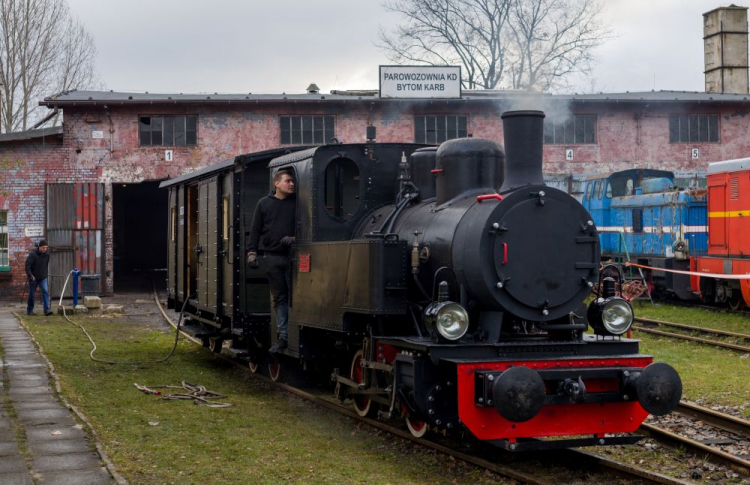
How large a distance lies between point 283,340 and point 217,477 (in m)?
3.20

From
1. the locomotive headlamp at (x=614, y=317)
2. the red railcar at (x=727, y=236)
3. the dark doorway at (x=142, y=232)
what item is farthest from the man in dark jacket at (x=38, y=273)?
the dark doorway at (x=142, y=232)

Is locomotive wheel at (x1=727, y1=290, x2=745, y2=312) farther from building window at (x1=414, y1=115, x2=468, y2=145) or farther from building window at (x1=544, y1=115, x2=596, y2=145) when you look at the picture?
building window at (x1=414, y1=115, x2=468, y2=145)

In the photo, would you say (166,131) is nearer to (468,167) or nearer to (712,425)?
(468,167)

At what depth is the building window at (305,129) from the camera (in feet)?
88.0

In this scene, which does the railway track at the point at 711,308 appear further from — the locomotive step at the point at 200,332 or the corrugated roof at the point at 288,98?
the locomotive step at the point at 200,332

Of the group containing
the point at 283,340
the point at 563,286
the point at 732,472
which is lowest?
the point at 732,472

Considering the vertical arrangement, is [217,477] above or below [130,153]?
below

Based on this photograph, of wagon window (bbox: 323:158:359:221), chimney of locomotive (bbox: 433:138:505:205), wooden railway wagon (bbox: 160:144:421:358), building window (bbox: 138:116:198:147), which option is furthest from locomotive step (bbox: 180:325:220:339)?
building window (bbox: 138:116:198:147)

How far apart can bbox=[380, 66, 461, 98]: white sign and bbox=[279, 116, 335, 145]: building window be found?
2.02 m

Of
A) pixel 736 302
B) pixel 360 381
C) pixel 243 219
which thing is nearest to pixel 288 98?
pixel 736 302

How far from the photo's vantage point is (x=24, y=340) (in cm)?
1519

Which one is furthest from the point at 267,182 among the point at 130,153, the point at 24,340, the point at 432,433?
the point at 130,153

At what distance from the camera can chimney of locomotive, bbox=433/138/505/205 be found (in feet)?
25.2

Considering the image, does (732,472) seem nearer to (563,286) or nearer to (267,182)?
(563,286)
